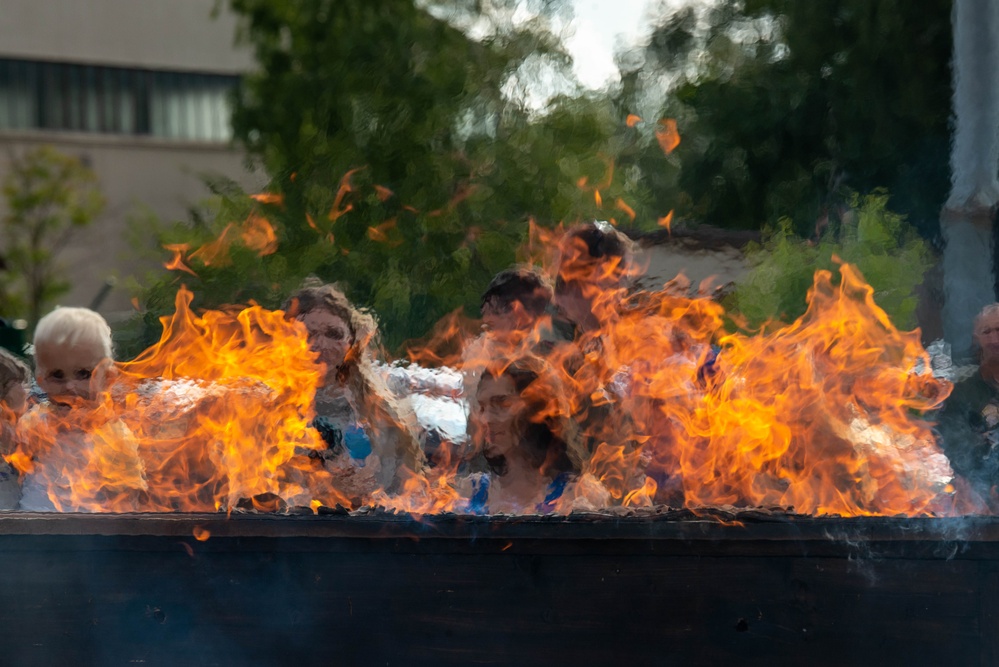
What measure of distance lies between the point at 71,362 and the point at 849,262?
20.3 ft

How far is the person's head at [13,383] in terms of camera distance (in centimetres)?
421

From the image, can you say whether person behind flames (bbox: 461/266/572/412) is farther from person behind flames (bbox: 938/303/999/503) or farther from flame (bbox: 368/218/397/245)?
flame (bbox: 368/218/397/245)

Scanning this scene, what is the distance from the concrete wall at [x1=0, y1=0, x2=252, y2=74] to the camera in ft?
82.2

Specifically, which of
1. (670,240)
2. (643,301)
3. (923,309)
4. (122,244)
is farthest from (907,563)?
(122,244)

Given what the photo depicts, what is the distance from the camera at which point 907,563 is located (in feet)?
10.6

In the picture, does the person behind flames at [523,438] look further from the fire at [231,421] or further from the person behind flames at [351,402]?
the fire at [231,421]

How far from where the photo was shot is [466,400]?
4.09m

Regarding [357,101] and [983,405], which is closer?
[983,405]

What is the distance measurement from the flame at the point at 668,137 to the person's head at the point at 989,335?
9472mm

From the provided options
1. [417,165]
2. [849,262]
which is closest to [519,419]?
[849,262]

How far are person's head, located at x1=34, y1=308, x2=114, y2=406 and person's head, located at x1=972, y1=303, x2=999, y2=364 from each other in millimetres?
2933

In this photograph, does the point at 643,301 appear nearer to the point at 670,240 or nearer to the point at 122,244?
the point at 670,240

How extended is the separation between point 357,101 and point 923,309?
980cm

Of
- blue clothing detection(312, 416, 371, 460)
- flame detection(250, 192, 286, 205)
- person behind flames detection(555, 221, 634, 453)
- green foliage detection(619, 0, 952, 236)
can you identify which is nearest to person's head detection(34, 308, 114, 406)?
blue clothing detection(312, 416, 371, 460)
